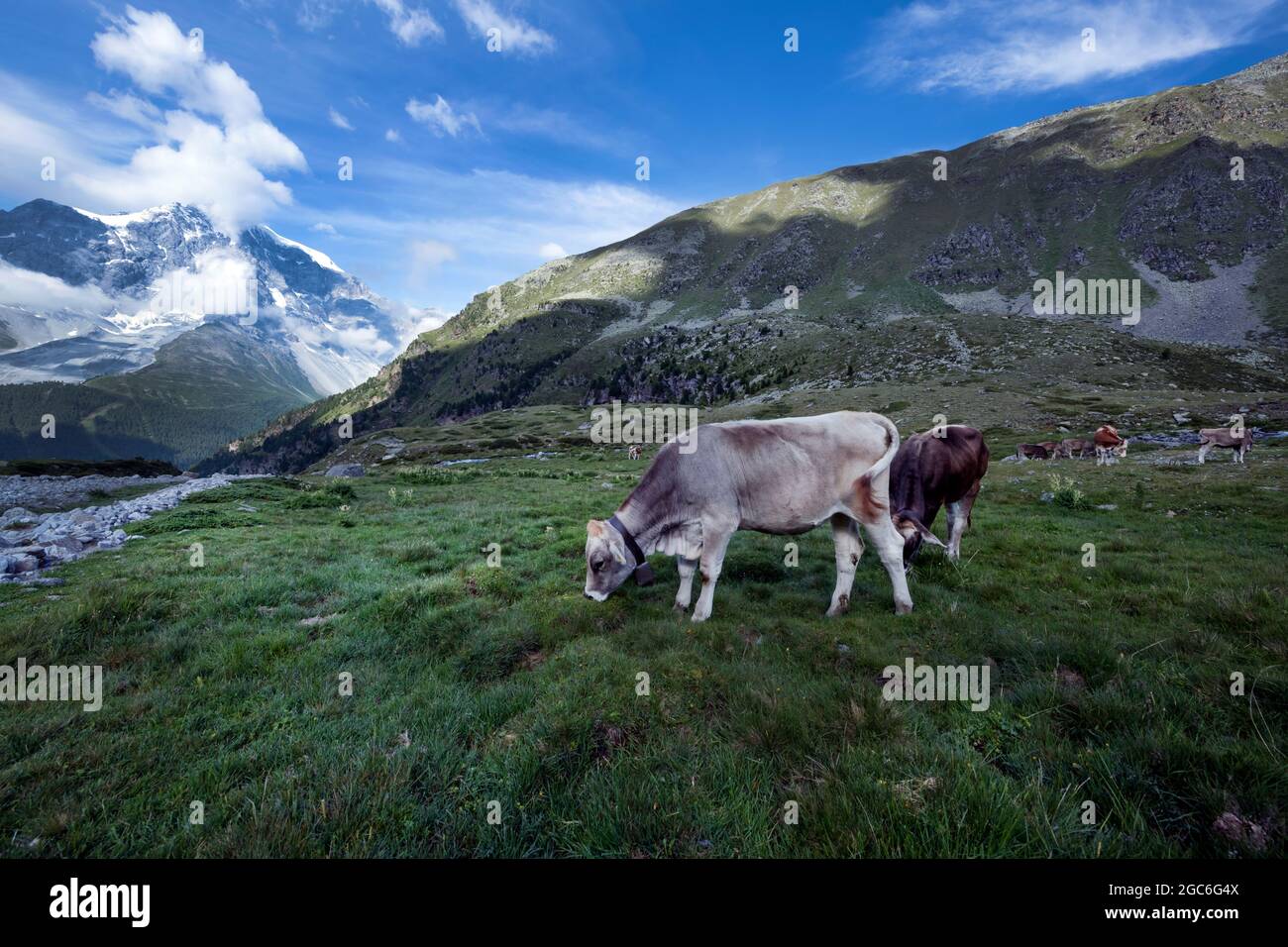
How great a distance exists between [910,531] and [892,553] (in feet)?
3.77

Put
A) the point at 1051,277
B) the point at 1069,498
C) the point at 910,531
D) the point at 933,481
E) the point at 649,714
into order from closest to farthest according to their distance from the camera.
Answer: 1. the point at 649,714
2. the point at 910,531
3. the point at 933,481
4. the point at 1069,498
5. the point at 1051,277

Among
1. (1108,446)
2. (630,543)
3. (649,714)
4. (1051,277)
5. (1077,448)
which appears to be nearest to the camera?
(649,714)

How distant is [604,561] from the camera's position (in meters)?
7.95

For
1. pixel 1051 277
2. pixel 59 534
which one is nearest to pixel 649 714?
pixel 59 534

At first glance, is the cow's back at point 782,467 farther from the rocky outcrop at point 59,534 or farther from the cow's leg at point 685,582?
the rocky outcrop at point 59,534

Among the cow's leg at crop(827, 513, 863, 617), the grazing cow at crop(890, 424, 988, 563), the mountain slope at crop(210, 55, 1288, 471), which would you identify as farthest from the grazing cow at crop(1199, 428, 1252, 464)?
the mountain slope at crop(210, 55, 1288, 471)

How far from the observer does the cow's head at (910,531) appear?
827 centimetres

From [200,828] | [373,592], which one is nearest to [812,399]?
[373,592]

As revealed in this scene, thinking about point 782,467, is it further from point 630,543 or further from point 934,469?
point 934,469

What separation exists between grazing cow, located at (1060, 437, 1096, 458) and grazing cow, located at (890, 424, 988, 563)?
21528mm
